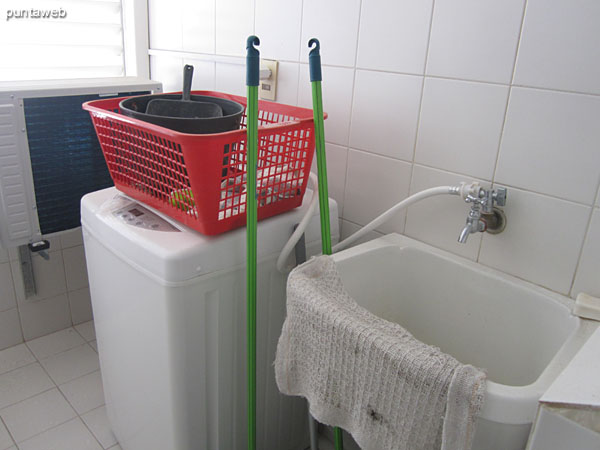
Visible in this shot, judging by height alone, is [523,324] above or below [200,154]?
below

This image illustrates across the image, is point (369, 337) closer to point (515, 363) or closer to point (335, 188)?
point (515, 363)

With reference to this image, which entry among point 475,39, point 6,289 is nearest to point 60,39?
point 6,289

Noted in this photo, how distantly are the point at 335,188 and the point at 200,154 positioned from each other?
1.99 feet

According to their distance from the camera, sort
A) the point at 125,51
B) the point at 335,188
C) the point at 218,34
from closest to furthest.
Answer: the point at 335,188, the point at 218,34, the point at 125,51

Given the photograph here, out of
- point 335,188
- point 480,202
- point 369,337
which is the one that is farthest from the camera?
point 335,188

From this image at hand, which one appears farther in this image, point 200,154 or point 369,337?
point 200,154

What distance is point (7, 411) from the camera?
157 centimetres

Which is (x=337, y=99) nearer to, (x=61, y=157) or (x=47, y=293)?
(x=61, y=157)

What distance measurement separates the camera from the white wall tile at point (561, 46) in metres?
0.90

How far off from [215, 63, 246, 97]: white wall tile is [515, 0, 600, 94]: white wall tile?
0.91 m

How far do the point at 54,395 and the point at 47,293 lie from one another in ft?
1.43

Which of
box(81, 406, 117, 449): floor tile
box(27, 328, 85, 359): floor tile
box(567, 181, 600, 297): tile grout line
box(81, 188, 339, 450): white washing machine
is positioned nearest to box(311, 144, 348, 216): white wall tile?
box(81, 188, 339, 450): white washing machine

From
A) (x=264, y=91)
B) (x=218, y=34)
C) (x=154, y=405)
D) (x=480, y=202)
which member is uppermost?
(x=218, y=34)

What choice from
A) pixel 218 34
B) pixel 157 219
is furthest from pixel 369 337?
pixel 218 34
